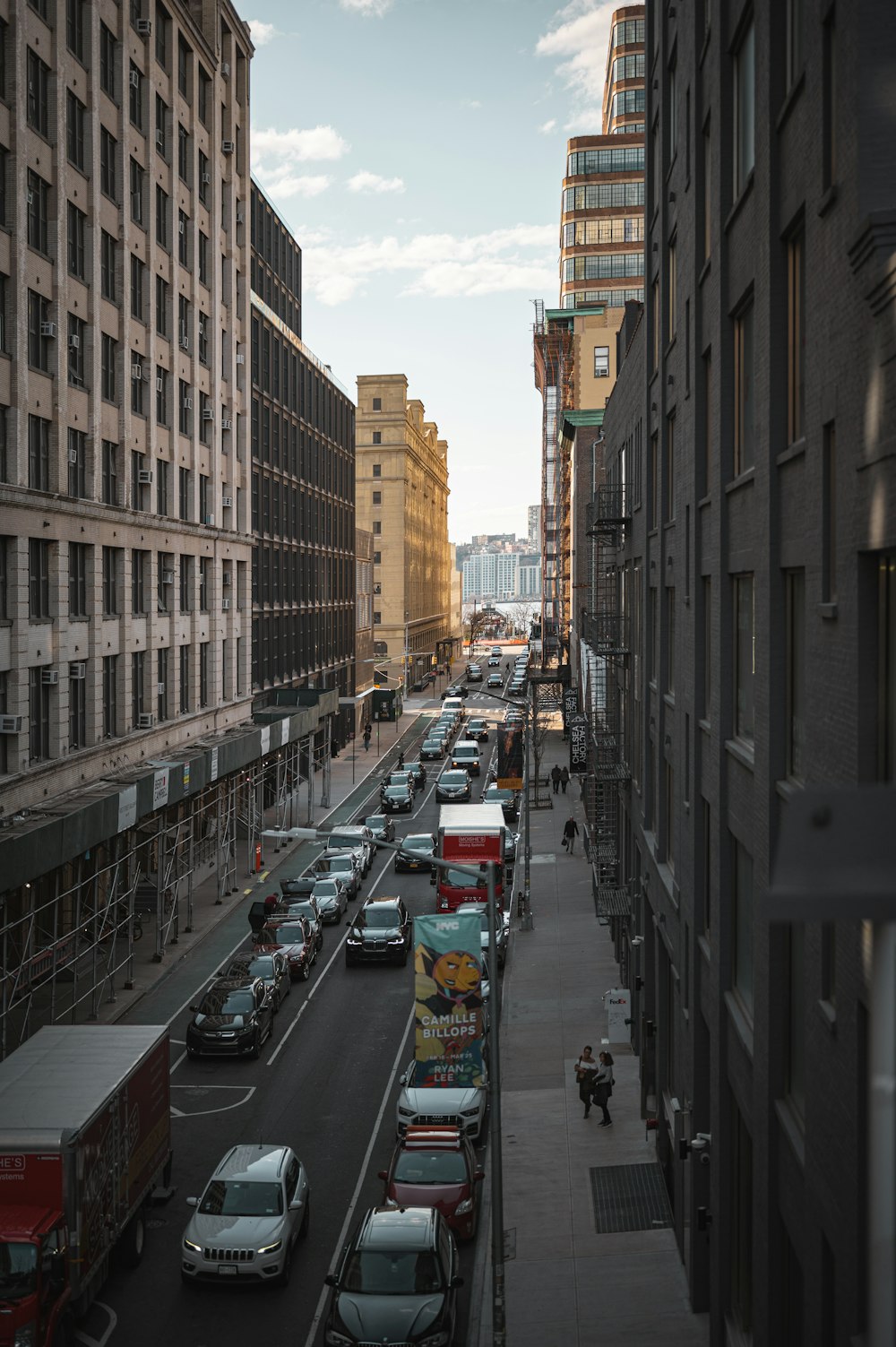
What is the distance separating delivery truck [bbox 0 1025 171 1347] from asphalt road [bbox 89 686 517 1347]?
3.01ft

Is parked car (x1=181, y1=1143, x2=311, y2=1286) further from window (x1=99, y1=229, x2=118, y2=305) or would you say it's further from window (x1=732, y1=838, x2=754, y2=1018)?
window (x1=99, y1=229, x2=118, y2=305)

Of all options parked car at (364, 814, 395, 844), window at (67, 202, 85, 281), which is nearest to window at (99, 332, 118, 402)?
window at (67, 202, 85, 281)

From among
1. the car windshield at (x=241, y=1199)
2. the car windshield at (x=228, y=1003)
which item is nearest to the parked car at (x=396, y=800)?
the car windshield at (x=228, y=1003)

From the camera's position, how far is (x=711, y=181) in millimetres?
16984

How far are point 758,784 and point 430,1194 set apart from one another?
413 inches

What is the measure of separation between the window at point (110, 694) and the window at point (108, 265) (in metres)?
11.5

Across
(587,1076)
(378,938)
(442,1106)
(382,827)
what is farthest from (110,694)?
(587,1076)

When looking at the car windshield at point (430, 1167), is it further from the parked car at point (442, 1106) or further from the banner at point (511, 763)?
the banner at point (511, 763)

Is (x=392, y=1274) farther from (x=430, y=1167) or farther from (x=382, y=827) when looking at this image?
(x=382, y=827)

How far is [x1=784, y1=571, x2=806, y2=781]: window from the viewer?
11.5 meters

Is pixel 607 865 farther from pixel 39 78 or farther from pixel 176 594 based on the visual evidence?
pixel 39 78

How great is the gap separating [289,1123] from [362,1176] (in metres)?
2.80

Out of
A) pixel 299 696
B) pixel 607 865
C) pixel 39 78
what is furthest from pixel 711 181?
pixel 299 696

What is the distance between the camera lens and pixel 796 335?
1167cm
